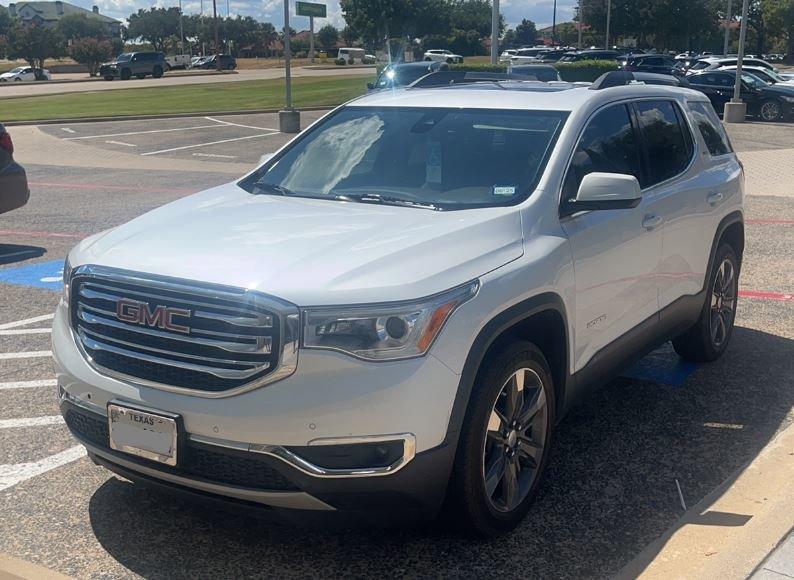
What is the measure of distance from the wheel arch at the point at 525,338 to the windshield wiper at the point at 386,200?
2.24ft

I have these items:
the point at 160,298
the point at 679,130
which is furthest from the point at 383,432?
the point at 679,130

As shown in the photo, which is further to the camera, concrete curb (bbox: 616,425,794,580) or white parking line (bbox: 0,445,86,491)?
white parking line (bbox: 0,445,86,491)

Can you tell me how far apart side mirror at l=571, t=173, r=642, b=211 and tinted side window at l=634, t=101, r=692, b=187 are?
0.93m

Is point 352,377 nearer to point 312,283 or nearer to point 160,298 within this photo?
point 312,283

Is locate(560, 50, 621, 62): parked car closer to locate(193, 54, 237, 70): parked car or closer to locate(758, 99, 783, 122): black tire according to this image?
locate(758, 99, 783, 122): black tire

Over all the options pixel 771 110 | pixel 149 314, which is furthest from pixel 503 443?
pixel 771 110

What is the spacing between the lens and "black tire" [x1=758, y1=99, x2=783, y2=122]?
2700cm

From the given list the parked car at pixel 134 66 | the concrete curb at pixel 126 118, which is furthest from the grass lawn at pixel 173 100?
the parked car at pixel 134 66

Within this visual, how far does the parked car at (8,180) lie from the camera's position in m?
9.54

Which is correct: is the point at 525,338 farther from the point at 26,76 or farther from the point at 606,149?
the point at 26,76

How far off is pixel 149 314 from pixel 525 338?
158cm

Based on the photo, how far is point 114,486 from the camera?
4273 mm

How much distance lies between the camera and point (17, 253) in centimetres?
961

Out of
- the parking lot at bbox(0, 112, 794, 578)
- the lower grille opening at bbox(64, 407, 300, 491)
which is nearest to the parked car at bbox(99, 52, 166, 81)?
the parking lot at bbox(0, 112, 794, 578)
